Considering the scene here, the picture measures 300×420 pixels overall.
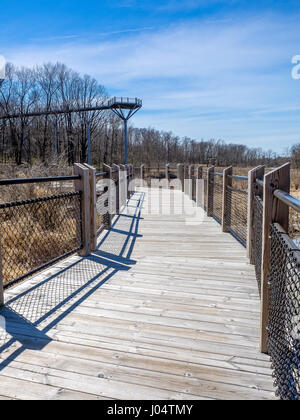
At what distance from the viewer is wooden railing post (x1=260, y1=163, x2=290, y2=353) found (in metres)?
1.77

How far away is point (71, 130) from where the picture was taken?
1428 inches

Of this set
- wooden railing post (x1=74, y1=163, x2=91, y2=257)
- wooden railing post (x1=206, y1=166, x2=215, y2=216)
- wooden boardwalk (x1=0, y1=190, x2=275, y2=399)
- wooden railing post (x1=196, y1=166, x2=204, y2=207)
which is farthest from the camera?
wooden railing post (x1=196, y1=166, x2=204, y2=207)

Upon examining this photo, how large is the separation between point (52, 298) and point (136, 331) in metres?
0.91

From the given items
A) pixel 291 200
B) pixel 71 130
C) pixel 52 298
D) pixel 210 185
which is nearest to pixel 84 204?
pixel 52 298

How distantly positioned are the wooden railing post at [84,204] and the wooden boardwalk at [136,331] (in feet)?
0.55

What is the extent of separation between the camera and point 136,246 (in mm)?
4539

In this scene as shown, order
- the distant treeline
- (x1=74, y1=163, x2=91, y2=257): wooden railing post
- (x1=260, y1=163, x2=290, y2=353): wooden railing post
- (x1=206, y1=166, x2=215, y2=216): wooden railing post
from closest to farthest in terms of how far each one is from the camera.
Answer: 1. (x1=260, y1=163, x2=290, y2=353): wooden railing post
2. (x1=74, y1=163, x2=91, y2=257): wooden railing post
3. (x1=206, y1=166, x2=215, y2=216): wooden railing post
4. the distant treeline

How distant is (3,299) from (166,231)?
338 cm

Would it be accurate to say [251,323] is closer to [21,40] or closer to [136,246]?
[136,246]

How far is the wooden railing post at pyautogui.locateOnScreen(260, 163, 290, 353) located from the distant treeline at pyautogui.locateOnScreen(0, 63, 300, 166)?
33392 mm

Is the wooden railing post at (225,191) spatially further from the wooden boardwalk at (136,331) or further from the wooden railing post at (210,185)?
the wooden boardwalk at (136,331)

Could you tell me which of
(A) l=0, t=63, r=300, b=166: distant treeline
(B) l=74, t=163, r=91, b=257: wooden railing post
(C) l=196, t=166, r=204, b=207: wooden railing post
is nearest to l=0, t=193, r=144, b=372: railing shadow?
(B) l=74, t=163, r=91, b=257: wooden railing post

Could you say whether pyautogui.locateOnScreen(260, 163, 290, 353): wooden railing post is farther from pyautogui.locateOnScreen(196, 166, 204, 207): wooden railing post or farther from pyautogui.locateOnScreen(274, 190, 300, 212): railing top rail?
pyautogui.locateOnScreen(196, 166, 204, 207): wooden railing post
